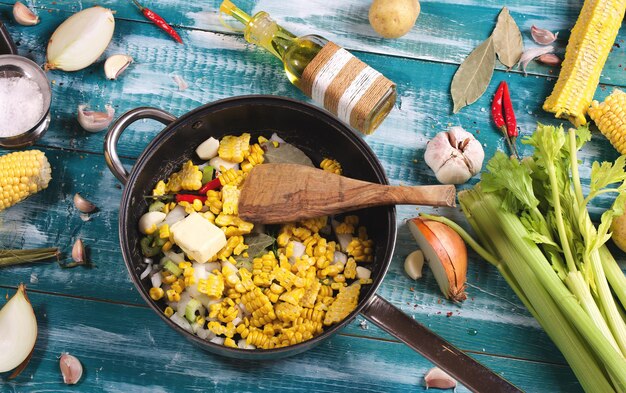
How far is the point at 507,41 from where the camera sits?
2186 millimetres

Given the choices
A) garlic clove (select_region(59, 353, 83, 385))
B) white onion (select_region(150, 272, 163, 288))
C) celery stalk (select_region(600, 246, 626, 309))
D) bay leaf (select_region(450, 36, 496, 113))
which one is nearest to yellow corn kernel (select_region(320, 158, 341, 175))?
bay leaf (select_region(450, 36, 496, 113))

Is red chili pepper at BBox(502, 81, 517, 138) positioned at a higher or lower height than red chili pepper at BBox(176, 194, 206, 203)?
higher

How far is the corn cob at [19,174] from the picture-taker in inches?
73.8

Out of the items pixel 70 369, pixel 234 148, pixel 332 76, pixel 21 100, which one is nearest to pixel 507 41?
pixel 332 76

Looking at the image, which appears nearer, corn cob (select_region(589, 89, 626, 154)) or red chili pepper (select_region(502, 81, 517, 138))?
corn cob (select_region(589, 89, 626, 154))

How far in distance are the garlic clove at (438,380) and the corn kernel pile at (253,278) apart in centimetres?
37

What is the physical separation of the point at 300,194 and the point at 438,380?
0.70m

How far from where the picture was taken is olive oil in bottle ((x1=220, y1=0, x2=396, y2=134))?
6.39ft

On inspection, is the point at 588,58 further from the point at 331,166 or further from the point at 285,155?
the point at 285,155

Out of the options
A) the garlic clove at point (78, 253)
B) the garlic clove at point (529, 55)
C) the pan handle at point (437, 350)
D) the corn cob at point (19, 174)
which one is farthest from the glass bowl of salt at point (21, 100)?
the garlic clove at point (529, 55)

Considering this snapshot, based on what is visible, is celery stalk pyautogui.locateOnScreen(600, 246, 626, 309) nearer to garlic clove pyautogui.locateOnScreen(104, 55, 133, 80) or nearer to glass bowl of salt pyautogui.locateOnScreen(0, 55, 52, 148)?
garlic clove pyautogui.locateOnScreen(104, 55, 133, 80)

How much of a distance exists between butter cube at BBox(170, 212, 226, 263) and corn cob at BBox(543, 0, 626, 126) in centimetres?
117

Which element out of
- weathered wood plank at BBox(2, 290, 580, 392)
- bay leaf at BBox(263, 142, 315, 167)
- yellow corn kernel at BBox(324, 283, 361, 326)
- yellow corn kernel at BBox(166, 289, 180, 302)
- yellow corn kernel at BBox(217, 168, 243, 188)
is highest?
bay leaf at BBox(263, 142, 315, 167)

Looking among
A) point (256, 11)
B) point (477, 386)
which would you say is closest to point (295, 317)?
point (477, 386)
